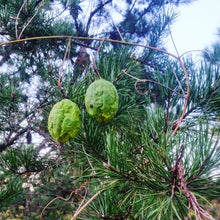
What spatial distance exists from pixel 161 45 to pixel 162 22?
3.9 inches

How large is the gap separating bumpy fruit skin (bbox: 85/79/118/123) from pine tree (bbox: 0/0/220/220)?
34mm

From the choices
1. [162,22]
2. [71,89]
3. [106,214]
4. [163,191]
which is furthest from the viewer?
[162,22]

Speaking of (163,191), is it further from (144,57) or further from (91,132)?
(144,57)

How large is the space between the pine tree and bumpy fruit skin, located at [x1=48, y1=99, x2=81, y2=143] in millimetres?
44

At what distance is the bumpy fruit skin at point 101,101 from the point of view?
1.19 ft

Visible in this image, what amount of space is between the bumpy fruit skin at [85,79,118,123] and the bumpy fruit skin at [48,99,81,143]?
29mm

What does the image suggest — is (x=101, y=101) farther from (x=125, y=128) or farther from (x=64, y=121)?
(x=125, y=128)

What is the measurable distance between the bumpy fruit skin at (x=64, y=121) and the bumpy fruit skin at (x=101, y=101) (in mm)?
29

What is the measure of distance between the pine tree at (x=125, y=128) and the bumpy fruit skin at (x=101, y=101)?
0.03 m

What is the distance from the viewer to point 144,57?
883 mm

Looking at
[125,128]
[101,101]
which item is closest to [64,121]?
[101,101]

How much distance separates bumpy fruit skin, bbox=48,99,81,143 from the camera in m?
0.36

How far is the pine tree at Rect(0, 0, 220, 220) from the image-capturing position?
285 millimetres

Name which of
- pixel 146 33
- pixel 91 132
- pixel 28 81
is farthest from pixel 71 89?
pixel 146 33
